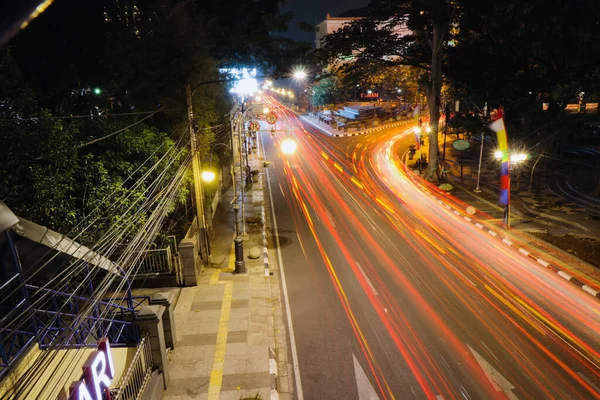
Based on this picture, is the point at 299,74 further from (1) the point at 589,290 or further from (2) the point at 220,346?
(1) the point at 589,290

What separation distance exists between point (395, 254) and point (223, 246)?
8105mm

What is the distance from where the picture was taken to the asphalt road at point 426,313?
956 cm

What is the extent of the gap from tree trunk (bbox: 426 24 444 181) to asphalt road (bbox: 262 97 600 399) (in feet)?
24.5

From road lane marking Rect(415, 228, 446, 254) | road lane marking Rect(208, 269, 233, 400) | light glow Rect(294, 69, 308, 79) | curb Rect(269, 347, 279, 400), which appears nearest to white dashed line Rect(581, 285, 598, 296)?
road lane marking Rect(415, 228, 446, 254)

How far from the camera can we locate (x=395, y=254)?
17156mm

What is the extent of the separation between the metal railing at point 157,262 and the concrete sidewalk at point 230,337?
1.31 m

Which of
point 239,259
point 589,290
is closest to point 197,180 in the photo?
point 239,259

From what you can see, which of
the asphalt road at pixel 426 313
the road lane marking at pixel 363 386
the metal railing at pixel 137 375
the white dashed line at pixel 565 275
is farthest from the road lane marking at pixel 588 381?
the metal railing at pixel 137 375

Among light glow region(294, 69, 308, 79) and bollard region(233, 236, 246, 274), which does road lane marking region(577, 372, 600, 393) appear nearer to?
bollard region(233, 236, 246, 274)

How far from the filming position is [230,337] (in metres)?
11.6

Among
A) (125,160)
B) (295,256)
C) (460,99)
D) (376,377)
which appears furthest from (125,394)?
Answer: (460,99)

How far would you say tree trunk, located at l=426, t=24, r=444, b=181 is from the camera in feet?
88.9

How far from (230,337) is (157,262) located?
5063mm

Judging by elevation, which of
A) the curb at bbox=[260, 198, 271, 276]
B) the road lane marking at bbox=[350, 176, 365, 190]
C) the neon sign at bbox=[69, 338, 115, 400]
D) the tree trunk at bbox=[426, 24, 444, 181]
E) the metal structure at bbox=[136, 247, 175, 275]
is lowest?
the curb at bbox=[260, 198, 271, 276]
